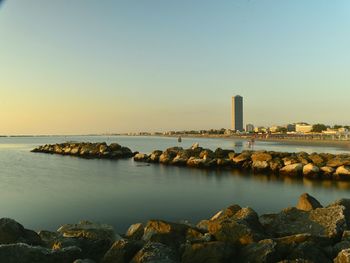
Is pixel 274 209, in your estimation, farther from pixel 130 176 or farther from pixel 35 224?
pixel 130 176

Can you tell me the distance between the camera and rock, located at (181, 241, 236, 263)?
503 cm

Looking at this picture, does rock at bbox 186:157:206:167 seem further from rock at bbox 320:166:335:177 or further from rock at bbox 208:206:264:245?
rock at bbox 208:206:264:245

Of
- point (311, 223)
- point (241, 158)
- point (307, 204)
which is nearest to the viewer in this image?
point (311, 223)

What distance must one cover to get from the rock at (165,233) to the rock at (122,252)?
74 cm

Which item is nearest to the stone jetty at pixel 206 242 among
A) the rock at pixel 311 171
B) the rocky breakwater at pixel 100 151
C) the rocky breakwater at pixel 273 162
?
the rock at pixel 311 171

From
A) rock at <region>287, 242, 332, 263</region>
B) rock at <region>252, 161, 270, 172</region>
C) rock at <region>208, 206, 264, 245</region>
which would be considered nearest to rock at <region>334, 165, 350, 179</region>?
rock at <region>252, 161, 270, 172</region>

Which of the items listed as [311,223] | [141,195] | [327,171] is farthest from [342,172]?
[311,223]

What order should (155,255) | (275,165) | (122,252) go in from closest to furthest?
(155,255), (122,252), (275,165)

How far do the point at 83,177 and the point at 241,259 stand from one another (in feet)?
58.7

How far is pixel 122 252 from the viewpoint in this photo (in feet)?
17.3

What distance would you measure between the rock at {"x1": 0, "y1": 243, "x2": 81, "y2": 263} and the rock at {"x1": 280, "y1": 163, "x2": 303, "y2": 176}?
1681 cm

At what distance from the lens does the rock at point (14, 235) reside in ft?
20.0

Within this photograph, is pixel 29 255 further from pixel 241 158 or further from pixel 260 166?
pixel 241 158

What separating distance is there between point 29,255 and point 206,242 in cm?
257
